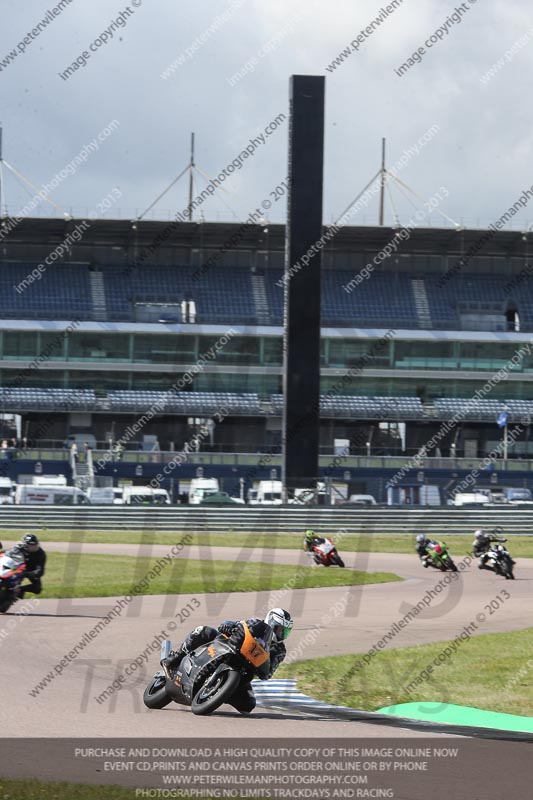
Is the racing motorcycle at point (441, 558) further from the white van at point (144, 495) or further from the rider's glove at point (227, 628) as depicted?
the white van at point (144, 495)

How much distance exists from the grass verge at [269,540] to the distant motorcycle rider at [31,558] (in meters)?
16.2

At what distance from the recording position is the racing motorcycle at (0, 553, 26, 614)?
17734 millimetres

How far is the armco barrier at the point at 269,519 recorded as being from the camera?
131 feet

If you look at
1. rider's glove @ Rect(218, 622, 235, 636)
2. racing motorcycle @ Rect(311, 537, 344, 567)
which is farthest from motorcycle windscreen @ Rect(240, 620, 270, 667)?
racing motorcycle @ Rect(311, 537, 344, 567)

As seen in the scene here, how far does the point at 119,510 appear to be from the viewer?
41.3m

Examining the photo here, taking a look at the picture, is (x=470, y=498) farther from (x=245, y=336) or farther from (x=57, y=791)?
(x=57, y=791)

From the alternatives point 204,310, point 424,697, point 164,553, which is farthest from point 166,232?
point 424,697

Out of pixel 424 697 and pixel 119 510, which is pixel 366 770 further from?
pixel 119 510

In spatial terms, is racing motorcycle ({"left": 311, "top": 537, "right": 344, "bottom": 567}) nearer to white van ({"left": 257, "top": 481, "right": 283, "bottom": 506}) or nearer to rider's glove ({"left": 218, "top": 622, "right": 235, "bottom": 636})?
rider's glove ({"left": 218, "top": 622, "right": 235, "bottom": 636})

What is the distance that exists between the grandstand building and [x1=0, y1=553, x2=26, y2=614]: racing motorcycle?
149 ft

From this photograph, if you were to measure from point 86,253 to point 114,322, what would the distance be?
6555mm

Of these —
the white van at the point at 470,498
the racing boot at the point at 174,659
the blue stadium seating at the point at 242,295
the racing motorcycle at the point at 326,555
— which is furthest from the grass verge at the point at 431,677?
the blue stadium seating at the point at 242,295

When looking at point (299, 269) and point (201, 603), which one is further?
point (299, 269)

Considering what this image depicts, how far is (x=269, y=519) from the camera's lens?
41.4 m
